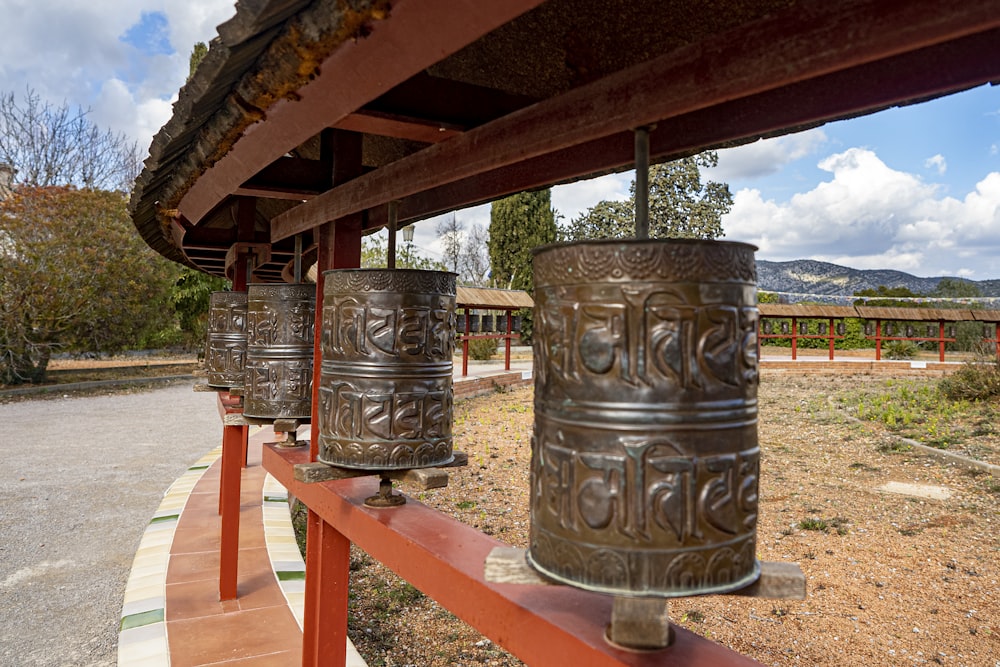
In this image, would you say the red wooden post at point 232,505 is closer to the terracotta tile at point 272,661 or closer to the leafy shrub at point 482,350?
the terracotta tile at point 272,661

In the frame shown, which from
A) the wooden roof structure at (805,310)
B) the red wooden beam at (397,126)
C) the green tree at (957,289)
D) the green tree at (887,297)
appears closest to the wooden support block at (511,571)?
the red wooden beam at (397,126)

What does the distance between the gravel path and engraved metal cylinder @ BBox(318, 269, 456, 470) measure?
129 inches

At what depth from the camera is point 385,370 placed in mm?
2271

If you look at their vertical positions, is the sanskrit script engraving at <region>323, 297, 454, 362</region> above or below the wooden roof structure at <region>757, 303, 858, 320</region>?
below

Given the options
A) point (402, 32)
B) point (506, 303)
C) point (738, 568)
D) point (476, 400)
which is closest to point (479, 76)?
point (402, 32)

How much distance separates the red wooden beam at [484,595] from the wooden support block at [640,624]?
0.8 inches

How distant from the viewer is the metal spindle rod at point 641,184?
50.9 inches

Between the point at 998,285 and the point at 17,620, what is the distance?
78984 millimetres

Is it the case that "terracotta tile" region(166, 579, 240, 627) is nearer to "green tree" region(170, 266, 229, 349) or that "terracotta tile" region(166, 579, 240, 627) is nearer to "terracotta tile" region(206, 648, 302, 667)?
"terracotta tile" region(206, 648, 302, 667)

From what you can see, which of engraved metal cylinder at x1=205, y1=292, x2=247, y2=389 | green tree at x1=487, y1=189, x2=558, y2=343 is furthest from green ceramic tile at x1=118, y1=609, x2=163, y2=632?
green tree at x1=487, y1=189, x2=558, y2=343

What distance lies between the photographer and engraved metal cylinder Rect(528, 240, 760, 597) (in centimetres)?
117

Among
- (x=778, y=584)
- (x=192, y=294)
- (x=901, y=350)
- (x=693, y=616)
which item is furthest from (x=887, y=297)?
→ (x=778, y=584)

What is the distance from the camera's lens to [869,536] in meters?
5.83

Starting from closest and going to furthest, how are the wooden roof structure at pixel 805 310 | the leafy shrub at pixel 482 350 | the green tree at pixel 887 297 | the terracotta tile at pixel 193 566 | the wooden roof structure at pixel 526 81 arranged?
the wooden roof structure at pixel 526 81 < the terracotta tile at pixel 193 566 < the wooden roof structure at pixel 805 310 < the leafy shrub at pixel 482 350 < the green tree at pixel 887 297
